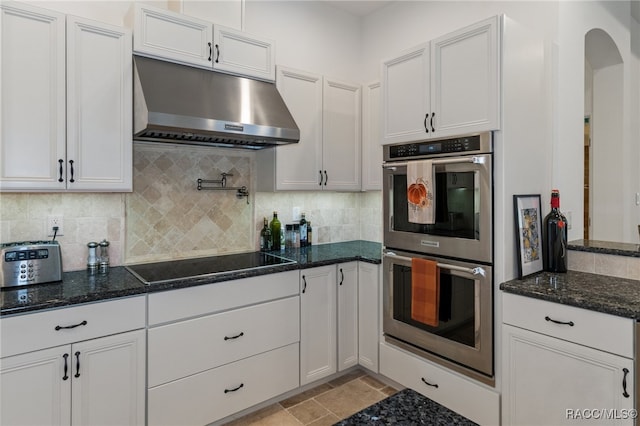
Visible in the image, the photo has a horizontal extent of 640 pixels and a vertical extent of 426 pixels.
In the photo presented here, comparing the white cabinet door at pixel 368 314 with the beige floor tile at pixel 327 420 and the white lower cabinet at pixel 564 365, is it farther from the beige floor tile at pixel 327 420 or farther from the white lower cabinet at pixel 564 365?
the white lower cabinet at pixel 564 365

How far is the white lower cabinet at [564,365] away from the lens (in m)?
1.68

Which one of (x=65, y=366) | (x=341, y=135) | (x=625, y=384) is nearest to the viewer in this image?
(x=625, y=384)

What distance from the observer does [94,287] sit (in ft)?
6.46

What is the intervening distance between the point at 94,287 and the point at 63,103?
98cm

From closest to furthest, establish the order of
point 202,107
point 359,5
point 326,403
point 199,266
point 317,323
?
point 202,107 → point 199,266 → point 326,403 → point 317,323 → point 359,5

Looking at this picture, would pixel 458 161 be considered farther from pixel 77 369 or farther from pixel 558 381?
pixel 77 369

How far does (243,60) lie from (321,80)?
2.31ft

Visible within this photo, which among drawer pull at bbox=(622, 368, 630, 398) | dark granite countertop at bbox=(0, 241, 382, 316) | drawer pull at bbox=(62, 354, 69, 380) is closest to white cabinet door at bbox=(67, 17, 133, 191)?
dark granite countertop at bbox=(0, 241, 382, 316)

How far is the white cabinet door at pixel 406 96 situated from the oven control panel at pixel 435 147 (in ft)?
0.16

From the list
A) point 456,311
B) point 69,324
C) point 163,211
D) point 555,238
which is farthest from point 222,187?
point 555,238

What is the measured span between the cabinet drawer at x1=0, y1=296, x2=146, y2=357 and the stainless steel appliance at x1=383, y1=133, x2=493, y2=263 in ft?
5.40

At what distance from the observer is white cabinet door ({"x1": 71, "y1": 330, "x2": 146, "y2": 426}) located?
1837 millimetres

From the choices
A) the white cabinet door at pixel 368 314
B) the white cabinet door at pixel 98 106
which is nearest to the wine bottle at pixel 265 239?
the white cabinet door at pixel 368 314

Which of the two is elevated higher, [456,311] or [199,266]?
[199,266]
